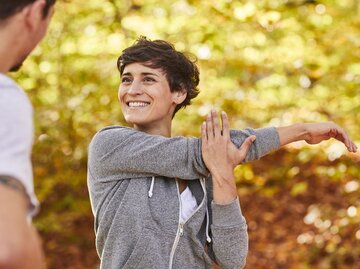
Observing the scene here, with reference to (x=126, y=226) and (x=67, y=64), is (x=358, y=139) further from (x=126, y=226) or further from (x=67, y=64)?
(x=126, y=226)

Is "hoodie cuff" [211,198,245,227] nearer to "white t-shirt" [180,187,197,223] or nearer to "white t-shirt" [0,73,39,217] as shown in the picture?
"white t-shirt" [180,187,197,223]

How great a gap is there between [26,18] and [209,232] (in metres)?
1.35

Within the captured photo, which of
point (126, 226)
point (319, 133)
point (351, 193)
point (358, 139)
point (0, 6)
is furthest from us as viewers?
point (351, 193)

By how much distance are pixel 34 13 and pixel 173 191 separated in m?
1.24

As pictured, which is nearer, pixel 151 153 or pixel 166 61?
pixel 151 153

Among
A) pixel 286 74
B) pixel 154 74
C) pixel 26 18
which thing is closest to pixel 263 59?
pixel 286 74

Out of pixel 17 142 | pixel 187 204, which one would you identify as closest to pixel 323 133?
pixel 187 204

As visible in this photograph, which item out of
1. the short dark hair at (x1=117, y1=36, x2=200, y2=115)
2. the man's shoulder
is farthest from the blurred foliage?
the man's shoulder

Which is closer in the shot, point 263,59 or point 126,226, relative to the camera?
point 126,226

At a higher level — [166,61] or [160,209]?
[166,61]

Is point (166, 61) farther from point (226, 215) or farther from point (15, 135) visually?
point (15, 135)

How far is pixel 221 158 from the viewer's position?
8.43ft

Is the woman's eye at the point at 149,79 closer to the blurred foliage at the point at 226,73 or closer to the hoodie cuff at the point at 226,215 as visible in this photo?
the hoodie cuff at the point at 226,215

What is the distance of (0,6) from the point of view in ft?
4.73
